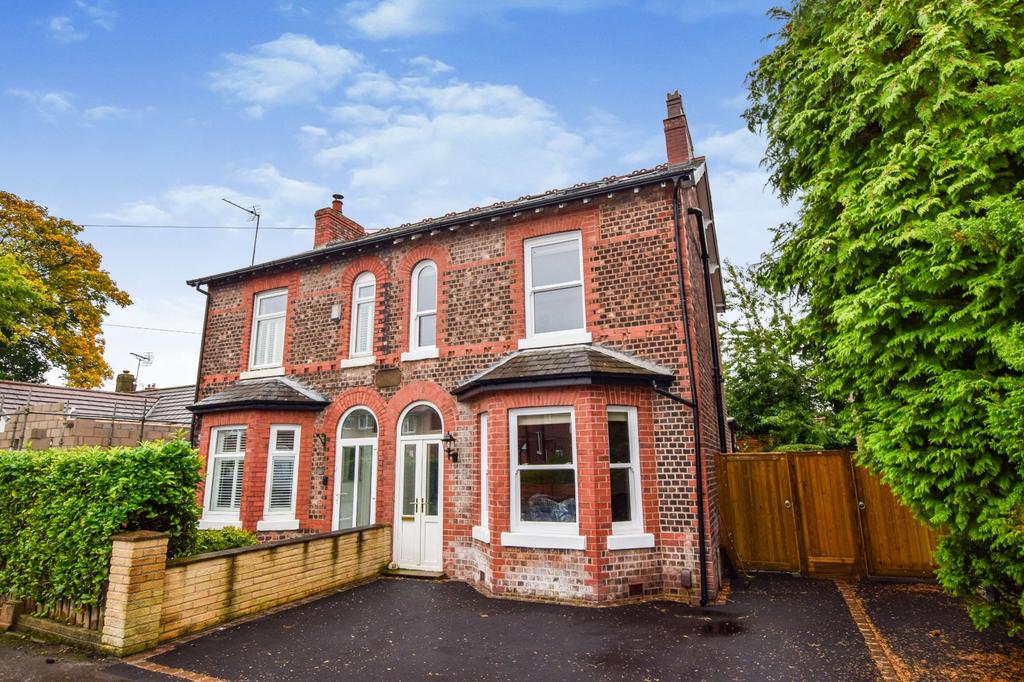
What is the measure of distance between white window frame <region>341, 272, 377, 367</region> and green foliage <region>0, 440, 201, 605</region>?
179 inches

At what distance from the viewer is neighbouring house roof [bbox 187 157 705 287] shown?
841cm

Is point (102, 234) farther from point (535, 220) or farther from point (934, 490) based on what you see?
point (934, 490)

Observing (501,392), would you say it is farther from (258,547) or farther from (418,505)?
(258,547)

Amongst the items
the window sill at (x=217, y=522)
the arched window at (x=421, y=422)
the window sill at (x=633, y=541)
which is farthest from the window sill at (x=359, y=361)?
the window sill at (x=633, y=541)

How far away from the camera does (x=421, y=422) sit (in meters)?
9.77

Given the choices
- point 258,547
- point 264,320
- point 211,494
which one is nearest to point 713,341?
point 258,547

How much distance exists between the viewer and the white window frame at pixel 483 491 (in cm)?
813

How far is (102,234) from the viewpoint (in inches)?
891

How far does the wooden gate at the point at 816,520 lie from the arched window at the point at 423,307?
643 centimetres

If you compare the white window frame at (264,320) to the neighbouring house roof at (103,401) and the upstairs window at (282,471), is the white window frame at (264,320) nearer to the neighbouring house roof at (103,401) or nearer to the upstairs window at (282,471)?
the upstairs window at (282,471)

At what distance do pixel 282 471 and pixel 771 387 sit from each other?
16.7 meters

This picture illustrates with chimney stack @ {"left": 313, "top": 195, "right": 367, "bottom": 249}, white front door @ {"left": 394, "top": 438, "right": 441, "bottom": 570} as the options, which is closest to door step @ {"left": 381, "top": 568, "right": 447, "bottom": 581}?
white front door @ {"left": 394, "top": 438, "right": 441, "bottom": 570}

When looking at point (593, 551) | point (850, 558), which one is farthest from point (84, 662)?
point (850, 558)

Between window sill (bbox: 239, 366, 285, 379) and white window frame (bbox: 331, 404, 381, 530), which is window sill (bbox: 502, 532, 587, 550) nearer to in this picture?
white window frame (bbox: 331, 404, 381, 530)
